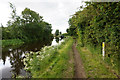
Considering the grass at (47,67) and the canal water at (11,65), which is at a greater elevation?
the grass at (47,67)

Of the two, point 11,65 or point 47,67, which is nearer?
point 47,67

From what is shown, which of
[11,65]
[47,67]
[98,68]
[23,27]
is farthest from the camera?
[23,27]

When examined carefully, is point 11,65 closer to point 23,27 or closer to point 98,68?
point 98,68

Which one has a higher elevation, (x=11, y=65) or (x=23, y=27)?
(x=23, y=27)

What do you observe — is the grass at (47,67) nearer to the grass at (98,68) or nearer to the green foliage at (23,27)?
the grass at (98,68)

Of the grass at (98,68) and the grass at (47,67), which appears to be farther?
the grass at (47,67)

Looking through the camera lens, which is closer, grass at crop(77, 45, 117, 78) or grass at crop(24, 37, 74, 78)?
grass at crop(77, 45, 117, 78)

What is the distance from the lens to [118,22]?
14.5ft

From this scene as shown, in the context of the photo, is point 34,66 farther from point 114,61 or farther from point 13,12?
point 13,12

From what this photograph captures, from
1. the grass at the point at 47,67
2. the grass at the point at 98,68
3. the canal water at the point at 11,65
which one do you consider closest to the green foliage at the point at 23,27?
the canal water at the point at 11,65

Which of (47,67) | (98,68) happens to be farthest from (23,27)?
(98,68)

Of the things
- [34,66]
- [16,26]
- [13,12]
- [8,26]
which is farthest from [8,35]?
[34,66]

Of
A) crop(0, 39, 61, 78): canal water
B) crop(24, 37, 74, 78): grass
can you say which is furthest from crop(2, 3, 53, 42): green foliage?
Answer: crop(24, 37, 74, 78): grass

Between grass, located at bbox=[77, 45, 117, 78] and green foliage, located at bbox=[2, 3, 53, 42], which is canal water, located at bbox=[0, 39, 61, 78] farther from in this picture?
green foliage, located at bbox=[2, 3, 53, 42]
